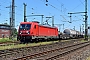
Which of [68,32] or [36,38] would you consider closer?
[36,38]

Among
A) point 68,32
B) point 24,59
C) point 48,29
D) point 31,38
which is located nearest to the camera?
point 24,59

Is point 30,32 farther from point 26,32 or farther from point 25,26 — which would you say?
point 25,26

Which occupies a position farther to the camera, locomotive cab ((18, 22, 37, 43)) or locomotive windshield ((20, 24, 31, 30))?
locomotive windshield ((20, 24, 31, 30))

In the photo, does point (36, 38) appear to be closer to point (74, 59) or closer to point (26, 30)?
point (26, 30)

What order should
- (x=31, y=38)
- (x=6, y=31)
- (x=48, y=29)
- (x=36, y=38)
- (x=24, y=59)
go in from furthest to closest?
(x=6, y=31)
(x=48, y=29)
(x=36, y=38)
(x=31, y=38)
(x=24, y=59)

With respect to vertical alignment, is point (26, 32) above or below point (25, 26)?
below

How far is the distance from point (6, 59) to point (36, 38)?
53.1 ft

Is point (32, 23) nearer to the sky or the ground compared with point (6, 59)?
nearer to the sky

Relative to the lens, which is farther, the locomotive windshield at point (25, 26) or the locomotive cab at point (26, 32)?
the locomotive windshield at point (25, 26)

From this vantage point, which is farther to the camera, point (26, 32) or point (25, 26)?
point (25, 26)

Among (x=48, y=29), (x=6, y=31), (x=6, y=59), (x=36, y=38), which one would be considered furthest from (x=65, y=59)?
(x=6, y=31)

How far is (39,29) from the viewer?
3111 centimetres

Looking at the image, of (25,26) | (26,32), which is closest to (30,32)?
(26,32)

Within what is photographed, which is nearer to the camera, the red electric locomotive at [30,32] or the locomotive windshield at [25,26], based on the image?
the red electric locomotive at [30,32]
